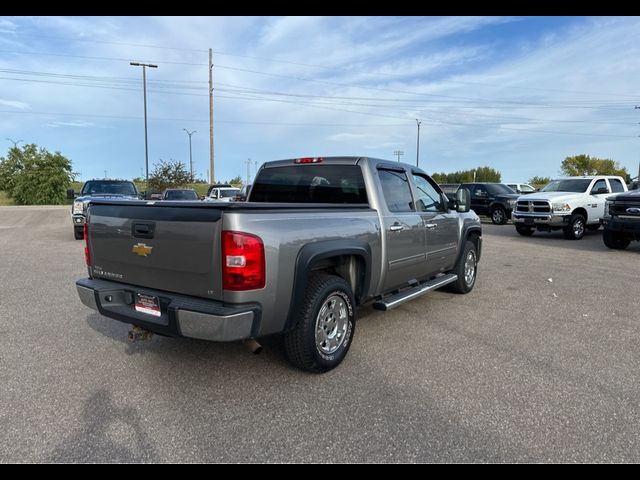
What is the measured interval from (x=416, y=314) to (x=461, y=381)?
192 cm

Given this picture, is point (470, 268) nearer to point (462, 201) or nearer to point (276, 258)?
point (462, 201)

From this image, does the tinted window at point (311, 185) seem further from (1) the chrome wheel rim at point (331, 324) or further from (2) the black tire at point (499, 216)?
(2) the black tire at point (499, 216)

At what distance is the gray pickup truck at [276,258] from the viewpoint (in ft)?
9.64

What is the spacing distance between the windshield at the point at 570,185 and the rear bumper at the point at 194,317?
47.5 feet

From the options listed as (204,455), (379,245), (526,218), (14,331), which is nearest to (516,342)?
(379,245)

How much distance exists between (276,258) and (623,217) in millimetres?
10581

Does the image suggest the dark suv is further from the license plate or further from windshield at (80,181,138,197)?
the license plate

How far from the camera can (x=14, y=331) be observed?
4.71 metres

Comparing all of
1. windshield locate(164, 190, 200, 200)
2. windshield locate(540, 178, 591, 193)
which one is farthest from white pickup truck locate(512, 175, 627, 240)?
windshield locate(164, 190, 200, 200)

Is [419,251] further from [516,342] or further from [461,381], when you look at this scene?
[461,381]

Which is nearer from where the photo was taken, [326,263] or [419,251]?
[326,263]

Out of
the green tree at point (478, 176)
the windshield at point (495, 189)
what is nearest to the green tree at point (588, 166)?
the green tree at point (478, 176)

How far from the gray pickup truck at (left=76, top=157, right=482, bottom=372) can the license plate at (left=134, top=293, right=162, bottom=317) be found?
13 millimetres

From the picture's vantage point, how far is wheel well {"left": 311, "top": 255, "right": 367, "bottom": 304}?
155 inches
